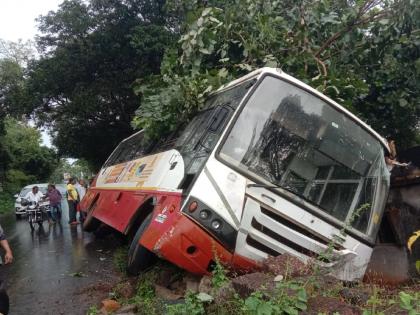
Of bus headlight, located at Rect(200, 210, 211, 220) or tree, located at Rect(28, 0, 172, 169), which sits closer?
bus headlight, located at Rect(200, 210, 211, 220)

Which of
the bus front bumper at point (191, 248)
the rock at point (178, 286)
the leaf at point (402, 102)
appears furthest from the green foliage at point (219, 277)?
the leaf at point (402, 102)

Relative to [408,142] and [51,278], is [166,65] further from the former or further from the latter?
[408,142]

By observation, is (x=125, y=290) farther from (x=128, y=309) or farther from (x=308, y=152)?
(x=308, y=152)

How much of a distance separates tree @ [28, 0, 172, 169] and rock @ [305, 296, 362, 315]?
46.0 feet

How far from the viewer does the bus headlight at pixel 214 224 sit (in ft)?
16.4

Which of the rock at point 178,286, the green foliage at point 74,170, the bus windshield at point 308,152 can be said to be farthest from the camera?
the green foliage at point 74,170

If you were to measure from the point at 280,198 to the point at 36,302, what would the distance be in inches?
133

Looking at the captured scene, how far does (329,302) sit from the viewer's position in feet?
11.8

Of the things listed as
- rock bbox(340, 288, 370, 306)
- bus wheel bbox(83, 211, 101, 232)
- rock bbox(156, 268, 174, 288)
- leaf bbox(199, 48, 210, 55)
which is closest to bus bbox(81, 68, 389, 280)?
rock bbox(156, 268, 174, 288)

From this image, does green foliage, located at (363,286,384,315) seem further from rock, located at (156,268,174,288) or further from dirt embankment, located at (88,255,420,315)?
rock, located at (156,268,174,288)

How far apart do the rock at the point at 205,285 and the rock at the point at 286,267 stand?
630mm

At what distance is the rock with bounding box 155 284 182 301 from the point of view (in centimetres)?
557

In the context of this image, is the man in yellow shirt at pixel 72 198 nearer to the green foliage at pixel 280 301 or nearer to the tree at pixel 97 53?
the tree at pixel 97 53

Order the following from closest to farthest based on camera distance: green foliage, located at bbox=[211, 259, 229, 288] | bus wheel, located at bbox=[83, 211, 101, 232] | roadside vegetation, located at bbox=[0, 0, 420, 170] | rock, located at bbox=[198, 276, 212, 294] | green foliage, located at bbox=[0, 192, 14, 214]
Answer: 1. green foliage, located at bbox=[211, 259, 229, 288]
2. rock, located at bbox=[198, 276, 212, 294]
3. roadside vegetation, located at bbox=[0, 0, 420, 170]
4. bus wheel, located at bbox=[83, 211, 101, 232]
5. green foliage, located at bbox=[0, 192, 14, 214]
